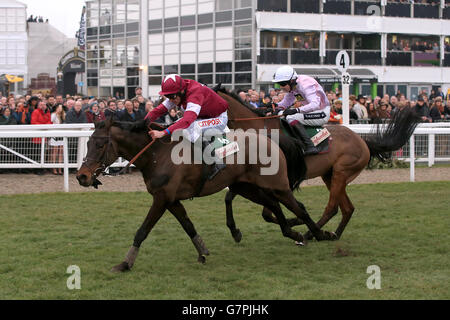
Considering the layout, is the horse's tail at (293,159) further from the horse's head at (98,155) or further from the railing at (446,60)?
the railing at (446,60)

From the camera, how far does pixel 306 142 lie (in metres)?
6.68

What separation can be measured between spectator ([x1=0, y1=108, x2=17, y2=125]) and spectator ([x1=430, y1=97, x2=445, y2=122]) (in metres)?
9.43

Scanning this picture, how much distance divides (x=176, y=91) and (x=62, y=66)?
29.6 m

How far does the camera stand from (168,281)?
5.11 m

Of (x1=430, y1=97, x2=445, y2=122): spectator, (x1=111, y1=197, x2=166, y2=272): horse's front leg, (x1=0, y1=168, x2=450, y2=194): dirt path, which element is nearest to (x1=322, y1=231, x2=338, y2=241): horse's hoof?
(x1=111, y1=197, x2=166, y2=272): horse's front leg

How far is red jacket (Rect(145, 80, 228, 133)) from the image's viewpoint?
18.0 feet

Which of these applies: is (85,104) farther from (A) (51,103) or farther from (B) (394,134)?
(B) (394,134)

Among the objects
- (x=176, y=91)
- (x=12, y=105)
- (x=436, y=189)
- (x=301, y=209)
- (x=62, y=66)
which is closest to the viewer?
(x=176, y=91)

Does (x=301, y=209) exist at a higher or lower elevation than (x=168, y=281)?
higher

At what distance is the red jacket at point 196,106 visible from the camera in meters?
5.48

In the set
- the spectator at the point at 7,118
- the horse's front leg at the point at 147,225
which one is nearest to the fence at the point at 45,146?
the spectator at the point at 7,118

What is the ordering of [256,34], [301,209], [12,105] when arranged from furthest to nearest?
[256,34], [12,105], [301,209]

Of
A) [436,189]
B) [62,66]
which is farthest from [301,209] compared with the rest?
[62,66]
